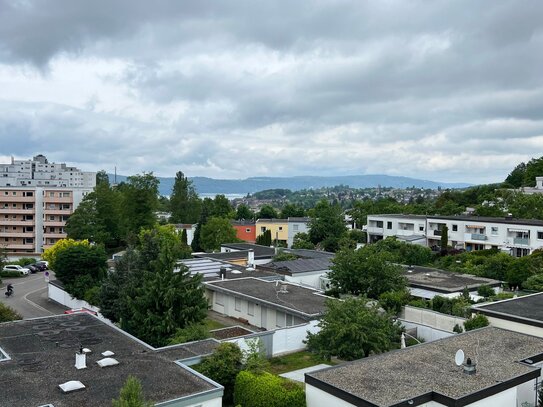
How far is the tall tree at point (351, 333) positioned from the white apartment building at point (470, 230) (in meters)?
37.7

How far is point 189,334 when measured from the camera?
21453mm

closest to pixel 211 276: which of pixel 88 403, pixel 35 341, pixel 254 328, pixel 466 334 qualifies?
pixel 254 328

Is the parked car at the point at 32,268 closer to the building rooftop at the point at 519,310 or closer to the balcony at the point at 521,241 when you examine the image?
the building rooftop at the point at 519,310

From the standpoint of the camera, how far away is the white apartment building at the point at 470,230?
52.2 meters

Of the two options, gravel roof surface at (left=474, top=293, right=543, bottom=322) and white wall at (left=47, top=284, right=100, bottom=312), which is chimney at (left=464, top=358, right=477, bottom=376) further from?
white wall at (left=47, top=284, right=100, bottom=312)

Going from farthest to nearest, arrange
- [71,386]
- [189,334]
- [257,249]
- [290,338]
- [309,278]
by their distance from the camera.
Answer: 1. [257,249]
2. [309,278]
3. [290,338]
4. [189,334]
5. [71,386]

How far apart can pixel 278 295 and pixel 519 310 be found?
1228 cm

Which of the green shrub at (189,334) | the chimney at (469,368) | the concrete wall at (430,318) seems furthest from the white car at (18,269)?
the chimney at (469,368)

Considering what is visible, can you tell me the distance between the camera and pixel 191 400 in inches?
566

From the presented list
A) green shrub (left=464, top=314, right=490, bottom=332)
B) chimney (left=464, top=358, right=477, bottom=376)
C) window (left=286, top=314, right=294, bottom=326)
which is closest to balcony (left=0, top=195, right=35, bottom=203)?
window (left=286, top=314, right=294, bottom=326)

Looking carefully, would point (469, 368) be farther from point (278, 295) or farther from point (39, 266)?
point (39, 266)

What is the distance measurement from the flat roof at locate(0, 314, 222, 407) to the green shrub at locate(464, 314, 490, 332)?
530 inches

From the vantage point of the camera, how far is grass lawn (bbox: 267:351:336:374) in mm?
21688

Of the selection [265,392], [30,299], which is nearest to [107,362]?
[265,392]
